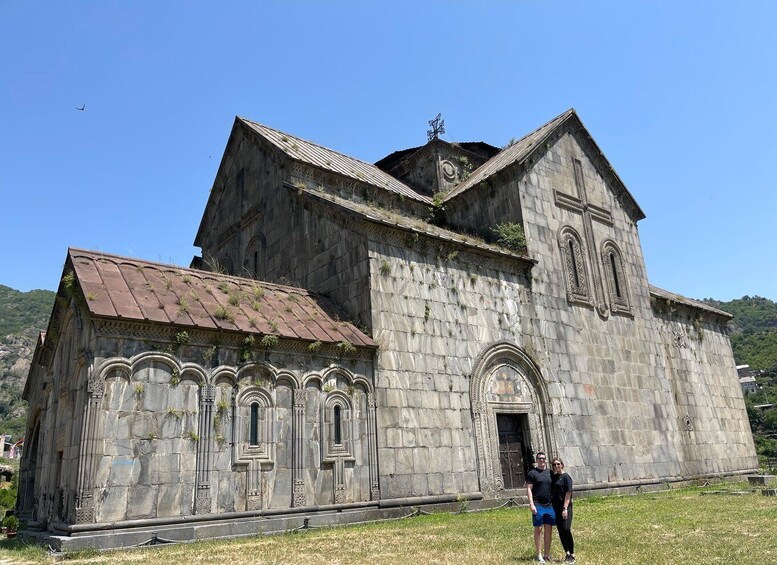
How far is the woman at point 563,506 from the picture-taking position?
698cm

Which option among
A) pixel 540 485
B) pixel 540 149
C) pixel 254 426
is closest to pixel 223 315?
pixel 254 426

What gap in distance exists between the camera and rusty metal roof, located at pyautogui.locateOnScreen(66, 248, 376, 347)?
10258mm

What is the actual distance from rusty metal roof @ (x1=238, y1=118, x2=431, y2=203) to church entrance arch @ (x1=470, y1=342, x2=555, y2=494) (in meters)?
6.48

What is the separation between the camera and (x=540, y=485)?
7.19m

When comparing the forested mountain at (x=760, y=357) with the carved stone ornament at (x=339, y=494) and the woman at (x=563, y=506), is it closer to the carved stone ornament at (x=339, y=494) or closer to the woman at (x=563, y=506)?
the carved stone ornament at (x=339, y=494)

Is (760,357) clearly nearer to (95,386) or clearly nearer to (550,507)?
(550,507)

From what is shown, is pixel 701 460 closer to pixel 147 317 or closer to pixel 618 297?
pixel 618 297

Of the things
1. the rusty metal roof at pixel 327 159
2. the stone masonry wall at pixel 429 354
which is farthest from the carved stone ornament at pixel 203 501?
the rusty metal roof at pixel 327 159

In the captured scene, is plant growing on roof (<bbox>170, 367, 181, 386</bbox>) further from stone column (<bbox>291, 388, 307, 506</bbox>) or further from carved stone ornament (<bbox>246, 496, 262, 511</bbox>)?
carved stone ornament (<bbox>246, 496, 262, 511</bbox>)

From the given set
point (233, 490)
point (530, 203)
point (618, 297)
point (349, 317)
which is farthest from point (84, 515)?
point (618, 297)

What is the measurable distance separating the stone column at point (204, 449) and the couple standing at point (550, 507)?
17.9 feet

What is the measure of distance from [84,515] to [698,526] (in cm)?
921

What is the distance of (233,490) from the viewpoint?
10203 mm

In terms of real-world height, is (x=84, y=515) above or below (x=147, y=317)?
below
